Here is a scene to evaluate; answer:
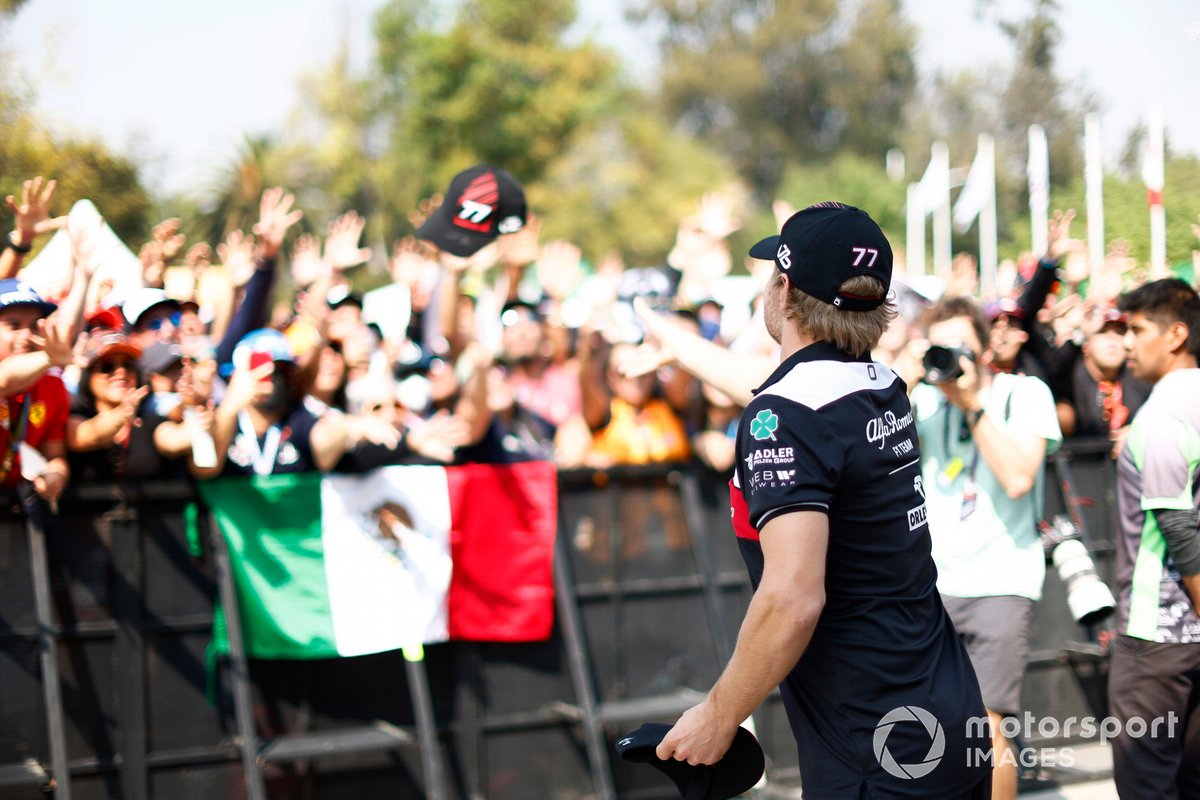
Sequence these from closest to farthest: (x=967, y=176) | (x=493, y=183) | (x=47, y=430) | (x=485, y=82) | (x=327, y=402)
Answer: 1. (x=47, y=430)
2. (x=493, y=183)
3. (x=327, y=402)
4. (x=967, y=176)
5. (x=485, y=82)

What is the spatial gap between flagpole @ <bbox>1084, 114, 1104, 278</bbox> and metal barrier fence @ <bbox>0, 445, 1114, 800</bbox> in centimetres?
169

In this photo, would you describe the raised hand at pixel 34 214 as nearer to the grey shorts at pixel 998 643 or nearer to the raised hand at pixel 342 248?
the raised hand at pixel 342 248

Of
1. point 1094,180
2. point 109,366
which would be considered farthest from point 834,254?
point 1094,180

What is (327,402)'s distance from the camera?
251 inches

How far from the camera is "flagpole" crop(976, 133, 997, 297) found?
25.9 ft

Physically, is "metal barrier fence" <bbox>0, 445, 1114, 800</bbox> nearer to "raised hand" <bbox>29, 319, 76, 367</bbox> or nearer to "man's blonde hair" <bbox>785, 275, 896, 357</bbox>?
"raised hand" <bbox>29, 319, 76, 367</bbox>

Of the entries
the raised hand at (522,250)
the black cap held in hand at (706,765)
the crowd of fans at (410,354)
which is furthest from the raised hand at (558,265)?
the black cap held in hand at (706,765)

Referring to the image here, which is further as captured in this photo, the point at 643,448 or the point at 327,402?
the point at 643,448

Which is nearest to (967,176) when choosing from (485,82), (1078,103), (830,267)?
(1078,103)

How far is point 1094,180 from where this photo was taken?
633 centimetres

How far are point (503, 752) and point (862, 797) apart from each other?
11.8 ft

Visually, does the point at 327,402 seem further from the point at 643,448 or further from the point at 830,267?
the point at 830,267

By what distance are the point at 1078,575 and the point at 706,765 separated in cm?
295

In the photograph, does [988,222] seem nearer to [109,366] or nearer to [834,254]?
[109,366]
